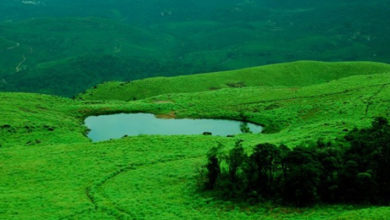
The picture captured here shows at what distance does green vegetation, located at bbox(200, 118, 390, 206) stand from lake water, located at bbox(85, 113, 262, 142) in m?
33.3

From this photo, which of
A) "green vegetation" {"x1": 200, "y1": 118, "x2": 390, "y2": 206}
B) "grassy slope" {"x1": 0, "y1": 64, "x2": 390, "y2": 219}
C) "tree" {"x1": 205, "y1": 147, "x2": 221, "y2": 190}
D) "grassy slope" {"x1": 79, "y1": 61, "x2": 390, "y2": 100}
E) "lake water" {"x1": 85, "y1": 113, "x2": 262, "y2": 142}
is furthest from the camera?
"grassy slope" {"x1": 79, "y1": 61, "x2": 390, "y2": 100}

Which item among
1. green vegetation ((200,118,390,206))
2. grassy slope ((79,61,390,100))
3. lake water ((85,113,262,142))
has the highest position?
grassy slope ((79,61,390,100))

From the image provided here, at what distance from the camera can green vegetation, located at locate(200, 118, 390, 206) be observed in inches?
2112

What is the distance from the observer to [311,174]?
53656 mm

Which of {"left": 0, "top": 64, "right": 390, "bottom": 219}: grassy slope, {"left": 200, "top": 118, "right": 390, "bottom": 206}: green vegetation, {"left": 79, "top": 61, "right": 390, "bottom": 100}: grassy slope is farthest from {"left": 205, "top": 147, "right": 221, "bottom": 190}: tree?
{"left": 79, "top": 61, "right": 390, "bottom": 100}: grassy slope

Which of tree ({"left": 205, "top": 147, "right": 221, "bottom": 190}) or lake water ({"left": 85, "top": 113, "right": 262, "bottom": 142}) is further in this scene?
lake water ({"left": 85, "top": 113, "right": 262, "bottom": 142})

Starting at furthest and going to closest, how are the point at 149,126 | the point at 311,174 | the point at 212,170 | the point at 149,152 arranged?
1. the point at 149,126
2. the point at 149,152
3. the point at 212,170
4. the point at 311,174

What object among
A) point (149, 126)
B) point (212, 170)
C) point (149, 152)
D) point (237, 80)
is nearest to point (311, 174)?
point (212, 170)

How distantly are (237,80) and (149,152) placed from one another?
9926 centimetres

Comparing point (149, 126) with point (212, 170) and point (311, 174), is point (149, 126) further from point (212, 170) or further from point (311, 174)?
point (311, 174)

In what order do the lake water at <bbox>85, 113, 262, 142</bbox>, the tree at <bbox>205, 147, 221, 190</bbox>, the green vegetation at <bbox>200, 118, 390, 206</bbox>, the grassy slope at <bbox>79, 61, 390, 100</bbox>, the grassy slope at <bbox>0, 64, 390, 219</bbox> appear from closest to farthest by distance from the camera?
the grassy slope at <bbox>0, 64, 390, 219</bbox>
the green vegetation at <bbox>200, 118, 390, 206</bbox>
the tree at <bbox>205, 147, 221, 190</bbox>
the lake water at <bbox>85, 113, 262, 142</bbox>
the grassy slope at <bbox>79, 61, 390, 100</bbox>

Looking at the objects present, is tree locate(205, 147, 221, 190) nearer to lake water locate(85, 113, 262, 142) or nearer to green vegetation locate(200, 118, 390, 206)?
green vegetation locate(200, 118, 390, 206)

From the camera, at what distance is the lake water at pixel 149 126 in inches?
3684

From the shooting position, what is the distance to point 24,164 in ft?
232
